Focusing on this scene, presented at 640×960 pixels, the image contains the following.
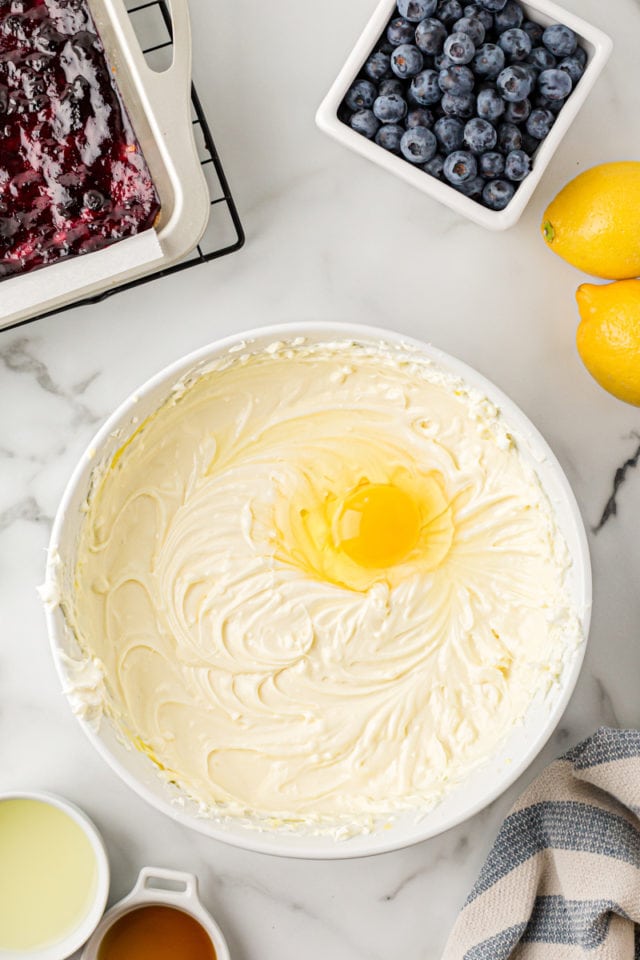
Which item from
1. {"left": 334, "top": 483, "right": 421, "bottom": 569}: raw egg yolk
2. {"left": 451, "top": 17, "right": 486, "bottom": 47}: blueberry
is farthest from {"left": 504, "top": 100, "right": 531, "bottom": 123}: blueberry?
{"left": 334, "top": 483, "right": 421, "bottom": 569}: raw egg yolk

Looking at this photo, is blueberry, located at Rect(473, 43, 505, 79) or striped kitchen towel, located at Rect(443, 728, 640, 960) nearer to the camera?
blueberry, located at Rect(473, 43, 505, 79)

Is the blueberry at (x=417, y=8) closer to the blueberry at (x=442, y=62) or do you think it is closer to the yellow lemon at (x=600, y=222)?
the blueberry at (x=442, y=62)

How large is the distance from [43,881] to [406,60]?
143cm

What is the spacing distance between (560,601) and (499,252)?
589 mm

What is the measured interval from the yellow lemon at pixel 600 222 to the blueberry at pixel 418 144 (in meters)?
0.24

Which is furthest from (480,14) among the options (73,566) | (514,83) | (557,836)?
(557,836)

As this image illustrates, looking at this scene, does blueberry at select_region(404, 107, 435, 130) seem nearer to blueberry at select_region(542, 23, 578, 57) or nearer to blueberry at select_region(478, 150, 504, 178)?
blueberry at select_region(478, 150, 504, 178)

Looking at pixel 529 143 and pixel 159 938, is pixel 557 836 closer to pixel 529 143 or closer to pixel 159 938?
pixel 159 938

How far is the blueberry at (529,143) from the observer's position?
4.47 feet

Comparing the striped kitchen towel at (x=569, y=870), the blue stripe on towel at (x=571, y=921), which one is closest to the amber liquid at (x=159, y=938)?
the striped kitchen towel at (x=569, y=870)

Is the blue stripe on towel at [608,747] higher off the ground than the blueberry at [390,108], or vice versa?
the blueberry at [390,108]

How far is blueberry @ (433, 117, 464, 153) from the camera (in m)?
1.34

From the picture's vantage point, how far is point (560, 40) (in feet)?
4.38

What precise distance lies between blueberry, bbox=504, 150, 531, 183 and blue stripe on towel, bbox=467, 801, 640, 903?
3.32ft
